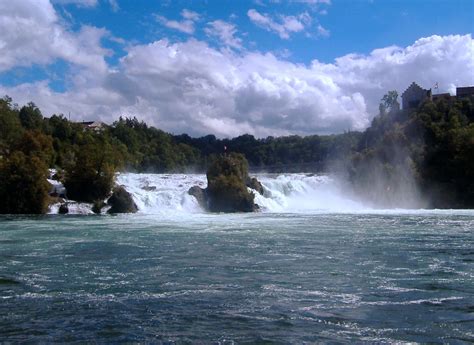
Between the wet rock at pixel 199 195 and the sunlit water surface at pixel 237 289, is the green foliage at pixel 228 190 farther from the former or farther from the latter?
the sunlit water surface at pixel 237 289

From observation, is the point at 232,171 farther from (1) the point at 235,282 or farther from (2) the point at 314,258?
(1) the point at 235,282

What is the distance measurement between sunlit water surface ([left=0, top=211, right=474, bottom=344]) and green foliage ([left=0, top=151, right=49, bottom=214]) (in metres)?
19.4

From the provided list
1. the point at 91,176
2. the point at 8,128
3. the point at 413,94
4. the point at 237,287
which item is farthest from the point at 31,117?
the point at 237,287

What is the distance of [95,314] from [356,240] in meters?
13.8

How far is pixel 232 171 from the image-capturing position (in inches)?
1849

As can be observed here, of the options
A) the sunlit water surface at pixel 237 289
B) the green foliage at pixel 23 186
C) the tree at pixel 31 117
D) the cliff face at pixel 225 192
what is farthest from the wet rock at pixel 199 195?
the tree at pixel 31 117

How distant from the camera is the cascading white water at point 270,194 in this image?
4288cm

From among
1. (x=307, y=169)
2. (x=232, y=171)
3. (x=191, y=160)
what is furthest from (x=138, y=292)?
(x=191, y=160)

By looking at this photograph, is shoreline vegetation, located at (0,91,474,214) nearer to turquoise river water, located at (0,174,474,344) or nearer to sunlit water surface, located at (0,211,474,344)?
turquoise river water, located at (0,174,474,344)

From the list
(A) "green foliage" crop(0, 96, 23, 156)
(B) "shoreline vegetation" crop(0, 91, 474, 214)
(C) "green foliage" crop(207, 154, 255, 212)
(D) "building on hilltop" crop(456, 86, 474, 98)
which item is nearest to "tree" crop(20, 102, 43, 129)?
(B) "shoreline vegetation" crop(0, 91, 474, 214)

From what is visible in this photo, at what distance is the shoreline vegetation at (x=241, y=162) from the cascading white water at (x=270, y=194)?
5.90ft

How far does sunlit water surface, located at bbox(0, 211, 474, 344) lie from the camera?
337 inches

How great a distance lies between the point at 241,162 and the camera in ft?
160

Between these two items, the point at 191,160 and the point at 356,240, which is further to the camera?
the point at 191,160
